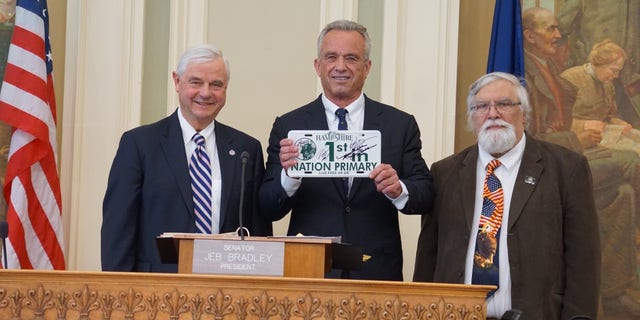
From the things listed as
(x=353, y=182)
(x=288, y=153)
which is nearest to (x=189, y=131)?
(x=288, y=153)

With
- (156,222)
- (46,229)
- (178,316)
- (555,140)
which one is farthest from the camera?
(555,140)

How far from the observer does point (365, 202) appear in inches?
194

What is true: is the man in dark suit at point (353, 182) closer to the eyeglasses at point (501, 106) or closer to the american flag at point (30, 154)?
the eyeglasses at point (501, 106)

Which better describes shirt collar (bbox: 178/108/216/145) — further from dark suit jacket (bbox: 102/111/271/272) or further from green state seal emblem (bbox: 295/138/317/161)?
green state seal emblem (bbox: 295/138/317/161)

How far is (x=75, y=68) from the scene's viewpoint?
6734 millimetres

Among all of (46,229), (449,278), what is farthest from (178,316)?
(46,229)

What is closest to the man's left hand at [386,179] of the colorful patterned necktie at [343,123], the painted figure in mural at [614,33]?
the colorful patterned necktie at [343,123]

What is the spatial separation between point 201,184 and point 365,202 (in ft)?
2.51

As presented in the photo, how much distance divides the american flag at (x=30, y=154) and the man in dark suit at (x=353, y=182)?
178 cm

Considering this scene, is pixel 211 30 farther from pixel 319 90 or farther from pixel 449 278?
pixel 449 278

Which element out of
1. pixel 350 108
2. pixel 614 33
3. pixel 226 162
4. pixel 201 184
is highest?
pixel 614 33

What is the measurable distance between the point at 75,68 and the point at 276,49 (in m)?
1.28

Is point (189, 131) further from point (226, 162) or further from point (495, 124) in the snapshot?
point (495, 124)

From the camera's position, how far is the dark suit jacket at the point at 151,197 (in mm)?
4668
